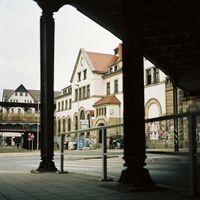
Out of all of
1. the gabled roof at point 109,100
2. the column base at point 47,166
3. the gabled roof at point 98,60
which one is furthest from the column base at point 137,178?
the gabled roof at point 98,60

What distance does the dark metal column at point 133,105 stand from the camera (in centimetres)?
621

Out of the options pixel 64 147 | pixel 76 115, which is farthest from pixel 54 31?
pixel 76 115

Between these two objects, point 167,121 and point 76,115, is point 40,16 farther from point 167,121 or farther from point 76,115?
point 76,115

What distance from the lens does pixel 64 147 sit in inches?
399

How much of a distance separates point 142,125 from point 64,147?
424cm

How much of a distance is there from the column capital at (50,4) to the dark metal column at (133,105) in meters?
4.14

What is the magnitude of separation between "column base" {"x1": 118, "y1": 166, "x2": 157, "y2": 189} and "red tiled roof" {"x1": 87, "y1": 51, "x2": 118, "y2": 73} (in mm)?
56998

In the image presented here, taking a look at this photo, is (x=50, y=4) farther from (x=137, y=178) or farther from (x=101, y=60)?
(x=101, y=60)

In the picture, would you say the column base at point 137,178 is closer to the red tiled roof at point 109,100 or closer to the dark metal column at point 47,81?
the dark metal column at point 47,81

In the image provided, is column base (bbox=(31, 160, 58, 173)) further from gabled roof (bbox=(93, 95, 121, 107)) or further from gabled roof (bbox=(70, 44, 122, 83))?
gabled roof (bbox=(70, 44, 122, 83))

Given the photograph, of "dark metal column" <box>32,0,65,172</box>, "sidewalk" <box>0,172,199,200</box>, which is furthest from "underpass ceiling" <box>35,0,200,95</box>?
"sidewalk" <box>0,172,199,200</box>

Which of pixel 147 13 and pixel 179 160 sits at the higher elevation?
pixel 147 13

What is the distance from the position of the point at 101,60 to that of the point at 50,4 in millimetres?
57208

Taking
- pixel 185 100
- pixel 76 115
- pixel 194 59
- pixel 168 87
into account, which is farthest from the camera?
pixel 76 115
